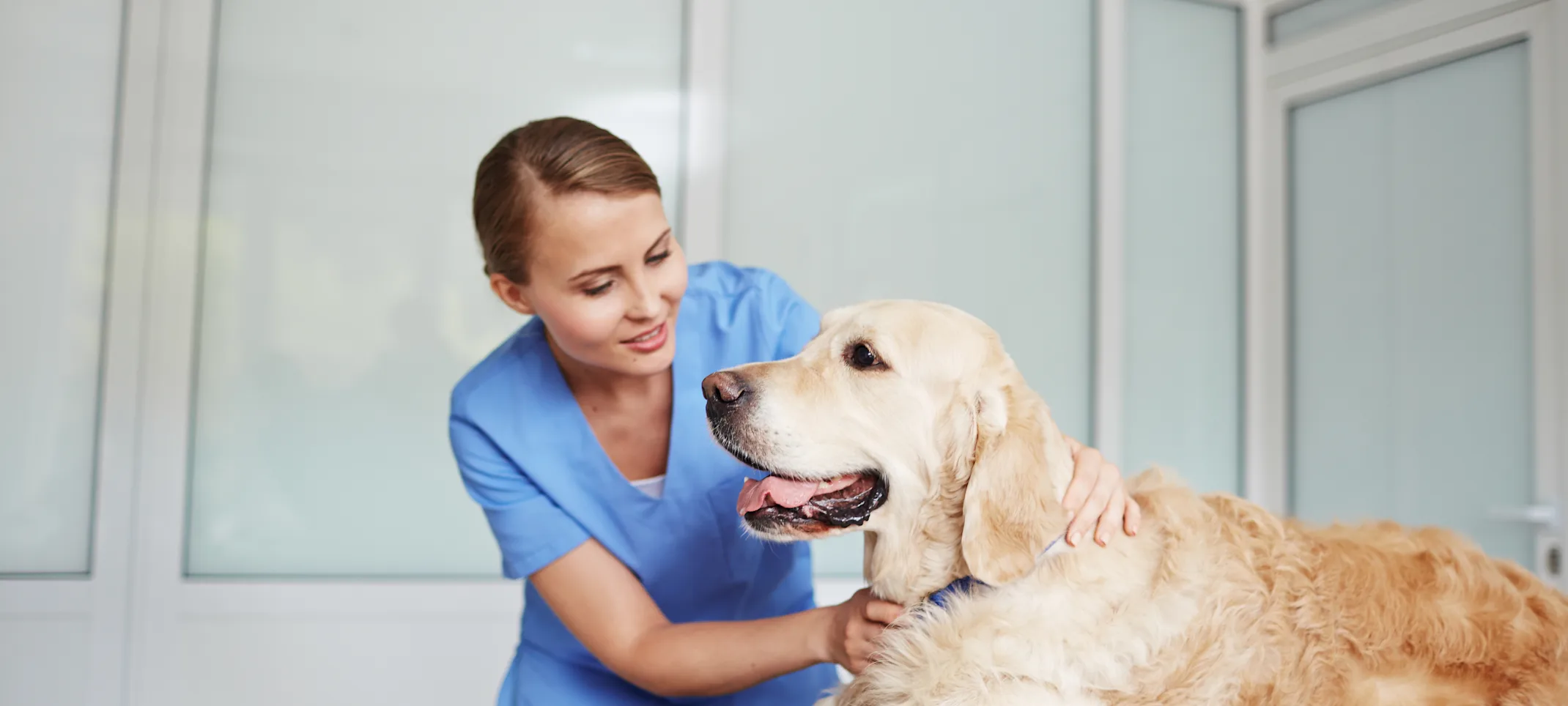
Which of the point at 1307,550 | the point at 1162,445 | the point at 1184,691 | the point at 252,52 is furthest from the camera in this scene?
the point at 1162,445

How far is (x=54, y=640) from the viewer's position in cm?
228

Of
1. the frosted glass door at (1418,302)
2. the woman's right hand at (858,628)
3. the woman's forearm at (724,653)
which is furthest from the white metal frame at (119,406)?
the frosted glass door at (1418,302)

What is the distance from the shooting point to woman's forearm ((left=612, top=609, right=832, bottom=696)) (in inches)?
47.4

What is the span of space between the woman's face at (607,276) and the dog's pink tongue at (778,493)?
29cm

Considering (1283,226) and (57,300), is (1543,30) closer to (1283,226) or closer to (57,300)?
(1283,226)

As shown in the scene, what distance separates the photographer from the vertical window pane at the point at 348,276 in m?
2.43

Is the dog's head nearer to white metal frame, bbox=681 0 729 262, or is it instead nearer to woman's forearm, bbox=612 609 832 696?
woman's forearm, bbox=612 609 832 696

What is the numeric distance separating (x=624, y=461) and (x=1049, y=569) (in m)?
0.72

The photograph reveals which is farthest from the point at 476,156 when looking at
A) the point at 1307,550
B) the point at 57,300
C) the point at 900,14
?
the point at 1307,550

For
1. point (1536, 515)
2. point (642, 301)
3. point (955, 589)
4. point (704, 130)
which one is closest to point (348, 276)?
point (704, 130)

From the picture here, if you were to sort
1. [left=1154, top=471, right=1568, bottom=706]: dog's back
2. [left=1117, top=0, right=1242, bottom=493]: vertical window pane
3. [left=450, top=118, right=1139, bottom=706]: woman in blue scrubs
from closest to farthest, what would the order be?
[left=1154, top=471, right=1568, bottom=706]: dog's back
[left=450, top=118, right=1139, bottom=706]: woman in blue scrubs
[left=1117, top=0, right=1242, bottom=493]: vertical window pane

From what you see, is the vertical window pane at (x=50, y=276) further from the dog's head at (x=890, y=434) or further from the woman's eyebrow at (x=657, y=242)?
the dog's head at (x=890, y=434)

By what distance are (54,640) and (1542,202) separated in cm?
401

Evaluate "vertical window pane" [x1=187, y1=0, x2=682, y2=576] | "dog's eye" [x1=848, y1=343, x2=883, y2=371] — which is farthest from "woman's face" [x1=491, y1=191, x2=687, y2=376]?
"vertical window pane" [x1=187, y1=0, x2=682, y2=576]
